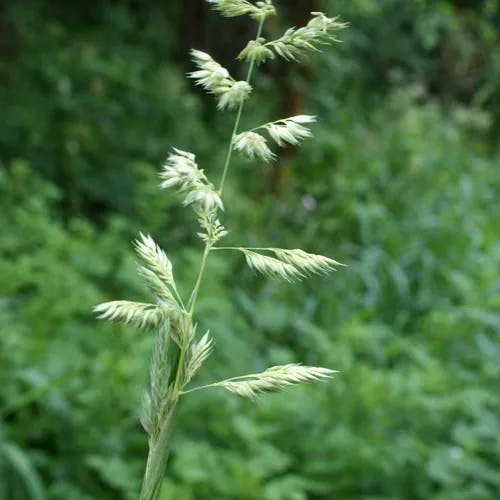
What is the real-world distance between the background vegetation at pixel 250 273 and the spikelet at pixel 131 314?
2.60 feet

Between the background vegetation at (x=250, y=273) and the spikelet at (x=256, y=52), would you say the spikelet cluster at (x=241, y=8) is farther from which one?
the background vegetation at (x=250, y=273)

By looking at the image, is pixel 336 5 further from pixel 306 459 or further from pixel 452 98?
pixel 452 98

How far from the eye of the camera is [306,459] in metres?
3.33

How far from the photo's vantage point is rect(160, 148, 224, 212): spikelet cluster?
532 mm

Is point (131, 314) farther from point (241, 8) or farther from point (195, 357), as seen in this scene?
point (241, 8)

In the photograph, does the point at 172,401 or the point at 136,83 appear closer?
the point at 172,401

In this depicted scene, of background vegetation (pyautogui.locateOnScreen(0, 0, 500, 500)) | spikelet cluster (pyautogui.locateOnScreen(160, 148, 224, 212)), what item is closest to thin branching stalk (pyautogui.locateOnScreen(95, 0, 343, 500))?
spikelet cluster (pyautogui.locateOnScreen(160, 148, 224, 212))

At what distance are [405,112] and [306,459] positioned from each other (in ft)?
19.4

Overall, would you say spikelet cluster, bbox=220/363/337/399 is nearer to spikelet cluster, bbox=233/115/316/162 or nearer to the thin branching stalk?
the thin branching stalk

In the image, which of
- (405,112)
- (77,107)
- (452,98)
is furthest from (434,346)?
(452,98)

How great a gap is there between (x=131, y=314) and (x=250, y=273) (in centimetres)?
483

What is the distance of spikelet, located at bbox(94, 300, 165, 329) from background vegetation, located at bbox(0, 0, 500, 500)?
793 millimetres

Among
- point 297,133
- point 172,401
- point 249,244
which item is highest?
point 297,133

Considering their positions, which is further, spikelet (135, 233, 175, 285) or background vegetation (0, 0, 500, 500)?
background vegetation (0, 0, 500, 500)
